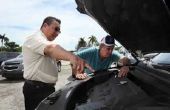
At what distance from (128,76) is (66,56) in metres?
0.94

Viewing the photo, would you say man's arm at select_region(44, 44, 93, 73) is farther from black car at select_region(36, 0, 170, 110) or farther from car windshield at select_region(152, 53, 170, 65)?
car windshield at select_region(152, 53, 170, 65)

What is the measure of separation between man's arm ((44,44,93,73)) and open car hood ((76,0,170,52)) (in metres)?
0.37

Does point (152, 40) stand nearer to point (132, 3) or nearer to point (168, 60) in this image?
point (132, 3)

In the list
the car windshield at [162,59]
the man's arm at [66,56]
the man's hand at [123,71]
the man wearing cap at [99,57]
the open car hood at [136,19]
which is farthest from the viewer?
the man wearing cap at [99,57]

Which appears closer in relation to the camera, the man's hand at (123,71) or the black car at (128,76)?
the black car at (128,76)

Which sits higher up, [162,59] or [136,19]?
[136,19]

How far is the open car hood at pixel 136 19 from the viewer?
8.47ft

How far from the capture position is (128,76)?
11.3 ft

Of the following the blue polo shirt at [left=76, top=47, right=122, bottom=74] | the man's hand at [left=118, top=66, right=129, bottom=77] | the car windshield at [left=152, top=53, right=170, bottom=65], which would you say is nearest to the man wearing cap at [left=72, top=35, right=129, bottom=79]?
the blue polo shirt at [left=76, top=47, right=122, bottom=74]

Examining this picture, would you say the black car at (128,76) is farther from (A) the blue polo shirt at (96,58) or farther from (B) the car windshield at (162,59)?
(A) the blue polo shirt at (96,58)

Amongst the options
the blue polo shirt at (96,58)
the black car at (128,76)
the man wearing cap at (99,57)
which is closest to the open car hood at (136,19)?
the black car at (128,76)

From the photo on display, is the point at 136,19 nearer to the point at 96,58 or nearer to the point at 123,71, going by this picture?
the point at 123,71

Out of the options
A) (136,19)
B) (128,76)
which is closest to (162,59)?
(128,76)

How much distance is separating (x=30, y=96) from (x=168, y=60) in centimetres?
162
